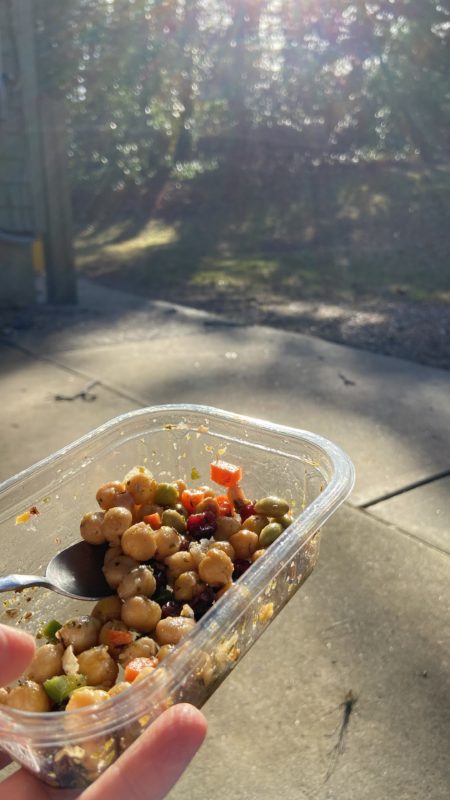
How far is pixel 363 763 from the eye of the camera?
1.64 metres

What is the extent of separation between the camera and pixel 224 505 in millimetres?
1726

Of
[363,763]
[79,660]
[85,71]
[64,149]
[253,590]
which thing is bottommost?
[363,763]

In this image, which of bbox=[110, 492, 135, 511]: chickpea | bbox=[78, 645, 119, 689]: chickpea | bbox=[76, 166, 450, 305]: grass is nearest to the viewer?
bbox=[78, 645, 119, 689]: chickpea

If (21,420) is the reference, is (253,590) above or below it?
above

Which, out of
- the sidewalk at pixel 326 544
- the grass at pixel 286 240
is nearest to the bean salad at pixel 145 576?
the sidewalk at pixel 326 544

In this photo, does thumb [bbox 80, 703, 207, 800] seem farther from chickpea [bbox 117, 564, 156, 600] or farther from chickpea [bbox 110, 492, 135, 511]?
chickpea [bbox 110, 492, 135, 511]

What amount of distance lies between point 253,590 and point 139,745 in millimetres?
322

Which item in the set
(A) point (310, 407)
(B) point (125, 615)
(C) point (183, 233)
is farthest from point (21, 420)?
(C) point (183, 233)

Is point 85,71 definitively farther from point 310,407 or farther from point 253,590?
point 253,590

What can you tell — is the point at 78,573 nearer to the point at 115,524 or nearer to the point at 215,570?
the point at 115,524

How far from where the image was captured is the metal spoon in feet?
5.06

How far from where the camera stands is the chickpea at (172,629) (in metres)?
1.30

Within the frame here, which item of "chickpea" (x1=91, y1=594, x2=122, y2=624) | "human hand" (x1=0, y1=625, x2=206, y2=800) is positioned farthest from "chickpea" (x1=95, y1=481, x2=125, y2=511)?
"human hand" (x1=0, y1=625, x2=206, y2=800)

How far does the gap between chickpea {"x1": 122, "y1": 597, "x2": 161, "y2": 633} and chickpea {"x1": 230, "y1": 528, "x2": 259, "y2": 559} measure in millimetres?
241
